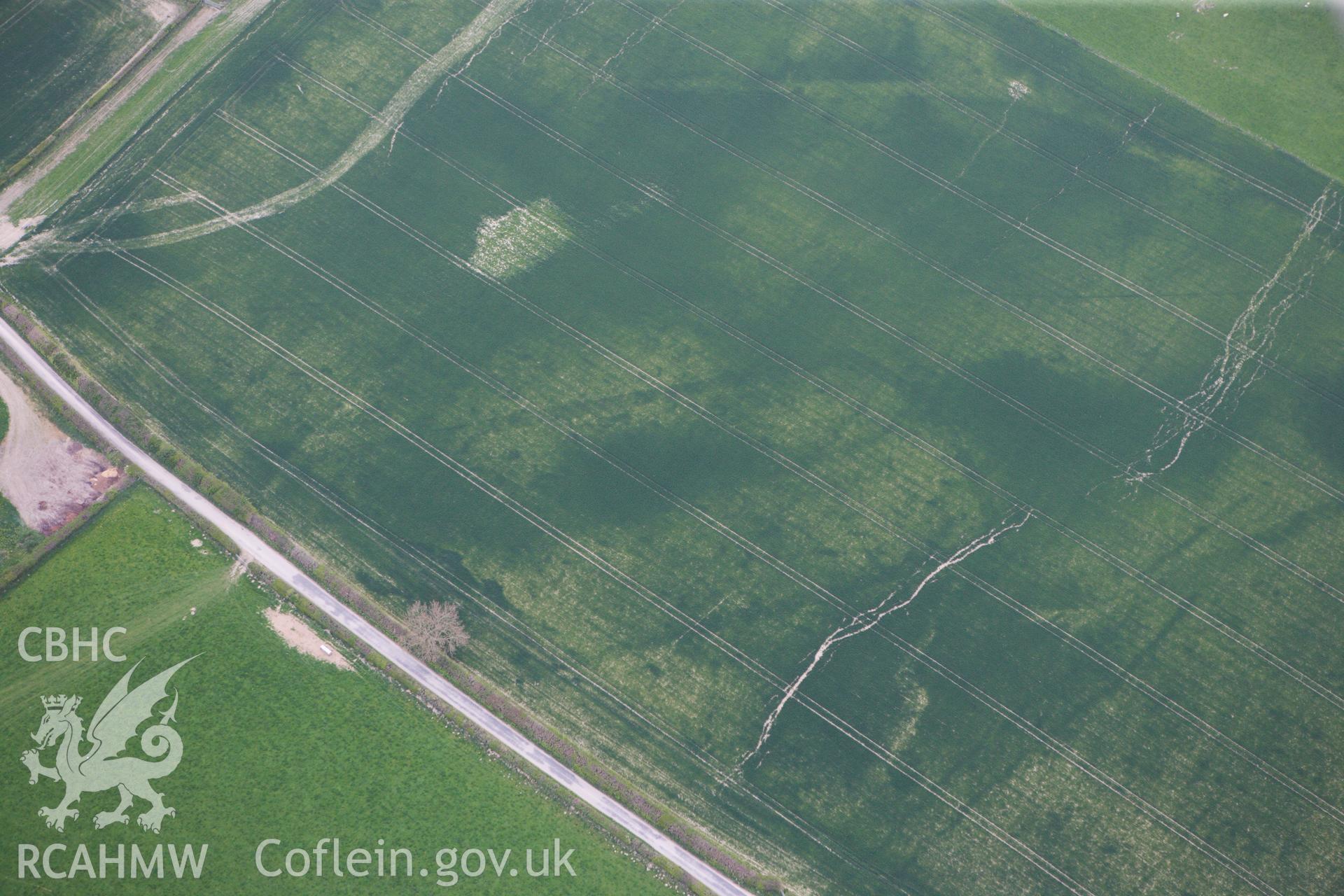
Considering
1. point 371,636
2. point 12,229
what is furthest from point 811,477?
point 12,229

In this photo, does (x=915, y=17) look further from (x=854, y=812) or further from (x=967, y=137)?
(x=854, y=812)

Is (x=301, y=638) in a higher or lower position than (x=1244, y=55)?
lower

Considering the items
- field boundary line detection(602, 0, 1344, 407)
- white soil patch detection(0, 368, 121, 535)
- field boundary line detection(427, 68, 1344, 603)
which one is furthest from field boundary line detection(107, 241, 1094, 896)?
field boundary line detection(602, 0, 1344, 407)

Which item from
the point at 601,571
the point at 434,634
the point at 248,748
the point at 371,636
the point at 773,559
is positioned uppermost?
the point at 773,559

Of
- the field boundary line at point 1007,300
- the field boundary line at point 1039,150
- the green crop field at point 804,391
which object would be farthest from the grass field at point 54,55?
the field boundary line at point 1039,150

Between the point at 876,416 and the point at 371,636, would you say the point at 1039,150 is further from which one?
the point at 371,636

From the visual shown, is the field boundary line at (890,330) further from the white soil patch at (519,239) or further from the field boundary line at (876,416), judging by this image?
the white soil patch at (519,239)
